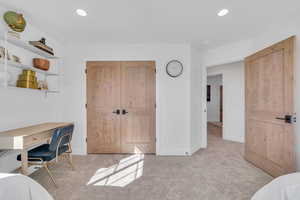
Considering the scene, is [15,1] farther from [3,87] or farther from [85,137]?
[85,137]

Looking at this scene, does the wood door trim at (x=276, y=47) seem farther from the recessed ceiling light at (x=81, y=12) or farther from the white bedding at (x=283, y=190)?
the recessed ceiling light at (x=81, y=12)

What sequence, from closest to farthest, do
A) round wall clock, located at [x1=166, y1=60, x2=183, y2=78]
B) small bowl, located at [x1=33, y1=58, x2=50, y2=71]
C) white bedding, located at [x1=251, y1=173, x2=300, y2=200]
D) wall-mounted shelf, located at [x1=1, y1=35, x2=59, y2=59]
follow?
white bedding, located at [x1=251, y1=173, x2=300, y2=200] < wall-mounted shelf, located at [x1=1, y1=35, x2=59, y2=59] < small bowl, located at [x1=33, y1=58, x2=50, y2=71] < round wall clock, located at [x1=166, y1=60, x2=183, y2=78]

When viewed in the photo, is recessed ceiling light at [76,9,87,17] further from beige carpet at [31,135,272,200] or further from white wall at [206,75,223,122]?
white wall at [206,75,223,122]

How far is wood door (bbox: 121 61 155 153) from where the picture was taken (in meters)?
3.23

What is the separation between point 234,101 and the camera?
4.33m

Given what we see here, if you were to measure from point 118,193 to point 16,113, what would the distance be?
1.88 meters

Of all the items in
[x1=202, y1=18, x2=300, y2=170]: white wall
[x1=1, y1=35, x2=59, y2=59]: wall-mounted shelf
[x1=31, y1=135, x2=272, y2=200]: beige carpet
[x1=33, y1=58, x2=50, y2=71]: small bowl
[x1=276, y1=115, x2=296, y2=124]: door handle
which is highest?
[x1=202, y1=18, x2=300, y2=170]: white wall

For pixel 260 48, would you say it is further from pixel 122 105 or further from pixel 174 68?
pixel 122 105

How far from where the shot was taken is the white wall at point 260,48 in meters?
1.97

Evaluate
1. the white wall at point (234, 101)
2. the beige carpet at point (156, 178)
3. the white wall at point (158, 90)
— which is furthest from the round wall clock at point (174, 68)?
the white wall at point (234, 101)

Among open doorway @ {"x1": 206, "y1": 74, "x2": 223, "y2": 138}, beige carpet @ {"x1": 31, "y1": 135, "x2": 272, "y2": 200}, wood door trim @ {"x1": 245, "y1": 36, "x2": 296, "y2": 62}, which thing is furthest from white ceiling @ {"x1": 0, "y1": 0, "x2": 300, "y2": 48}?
open doorway @ {"x1": 206, "y1": 74, "x2": 223, "y2": 138}

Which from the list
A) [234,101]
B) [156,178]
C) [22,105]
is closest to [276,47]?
[234,101]

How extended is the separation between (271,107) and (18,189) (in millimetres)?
3051

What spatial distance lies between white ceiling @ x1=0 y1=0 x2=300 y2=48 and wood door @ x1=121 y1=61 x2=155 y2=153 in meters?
0.60
